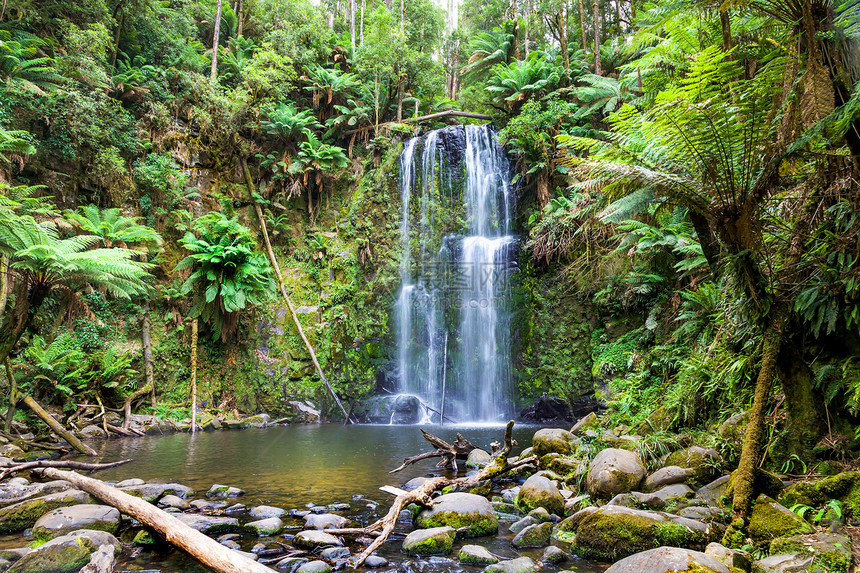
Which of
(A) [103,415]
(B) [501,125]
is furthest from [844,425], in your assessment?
(B) [501,125]

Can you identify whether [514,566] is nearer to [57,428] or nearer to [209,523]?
[209,523]

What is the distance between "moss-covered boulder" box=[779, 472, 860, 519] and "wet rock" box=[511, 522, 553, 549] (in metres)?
1.71


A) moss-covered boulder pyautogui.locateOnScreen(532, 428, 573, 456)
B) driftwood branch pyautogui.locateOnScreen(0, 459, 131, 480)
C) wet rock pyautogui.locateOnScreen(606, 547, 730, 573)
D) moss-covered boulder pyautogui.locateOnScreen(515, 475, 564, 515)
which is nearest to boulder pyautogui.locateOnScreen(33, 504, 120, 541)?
driftwood branch pyautogui.locateOnScreen(0, 459, 131, 480)

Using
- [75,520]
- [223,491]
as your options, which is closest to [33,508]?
[75,520]

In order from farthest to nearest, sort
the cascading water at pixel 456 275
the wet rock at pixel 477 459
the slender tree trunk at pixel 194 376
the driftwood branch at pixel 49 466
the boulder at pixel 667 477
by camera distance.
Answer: the cascading water at pixel 456 275
the slender tree trunk at pixel 194 376
the wet rock at pixel 477 459
the driftwood branch at pixel 49 466
the boulder at pixel 667 477

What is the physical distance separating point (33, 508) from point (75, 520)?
0.63 metres

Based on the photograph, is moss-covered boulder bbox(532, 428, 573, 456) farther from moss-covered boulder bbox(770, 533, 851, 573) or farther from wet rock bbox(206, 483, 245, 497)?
wet rock bbox(206, 483, 245, 497)

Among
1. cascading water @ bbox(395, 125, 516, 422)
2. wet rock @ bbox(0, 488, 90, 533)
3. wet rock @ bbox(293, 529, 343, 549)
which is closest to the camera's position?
wet rock @ bbox(293, 529, 343, 549)

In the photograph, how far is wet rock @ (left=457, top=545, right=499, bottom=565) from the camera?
3.20m

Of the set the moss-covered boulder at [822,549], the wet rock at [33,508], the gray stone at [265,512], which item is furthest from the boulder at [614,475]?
the wet rock at [33,508]

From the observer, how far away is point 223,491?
5023 millimetres

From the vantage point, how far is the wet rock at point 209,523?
12.6ft

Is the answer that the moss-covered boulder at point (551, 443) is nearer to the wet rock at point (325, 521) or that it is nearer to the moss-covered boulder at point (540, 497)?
the moss-covered boulder at point (540, 497)

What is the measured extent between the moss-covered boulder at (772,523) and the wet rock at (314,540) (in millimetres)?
2990
